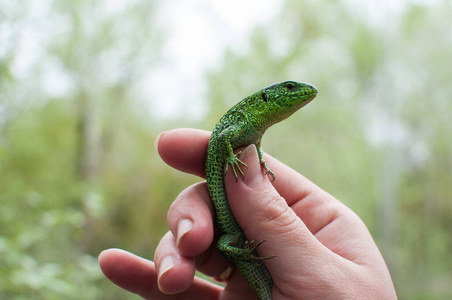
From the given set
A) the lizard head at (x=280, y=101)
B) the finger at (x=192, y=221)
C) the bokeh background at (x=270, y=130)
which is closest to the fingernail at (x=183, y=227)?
the finger at (x=192, y=221)

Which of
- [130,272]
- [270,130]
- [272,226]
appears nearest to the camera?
[272,226]

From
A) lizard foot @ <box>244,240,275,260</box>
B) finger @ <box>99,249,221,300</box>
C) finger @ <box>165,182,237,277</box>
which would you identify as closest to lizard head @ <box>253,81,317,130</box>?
finger @ <box>165,182,237,277</box>

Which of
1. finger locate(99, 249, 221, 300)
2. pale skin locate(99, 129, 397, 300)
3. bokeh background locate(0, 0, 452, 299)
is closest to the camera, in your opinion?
pale skin locate(99, 129, 397, 300)

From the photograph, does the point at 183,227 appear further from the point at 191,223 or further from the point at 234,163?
the point at 234,163

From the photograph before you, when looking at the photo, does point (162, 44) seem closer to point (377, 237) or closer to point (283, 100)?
point (283, 100)

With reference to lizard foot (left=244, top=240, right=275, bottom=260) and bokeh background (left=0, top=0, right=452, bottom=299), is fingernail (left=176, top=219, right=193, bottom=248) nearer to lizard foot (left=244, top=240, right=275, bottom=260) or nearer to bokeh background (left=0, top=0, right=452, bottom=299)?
lizard foot (left=244, top=240, right=275, bottom=260)

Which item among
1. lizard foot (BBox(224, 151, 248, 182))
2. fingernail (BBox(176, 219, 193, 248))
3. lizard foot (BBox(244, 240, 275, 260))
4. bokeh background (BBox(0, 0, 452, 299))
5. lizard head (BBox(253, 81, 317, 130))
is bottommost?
lizard foot (BBox(244, 240, 275, 260))

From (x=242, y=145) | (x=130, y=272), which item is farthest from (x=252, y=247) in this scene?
(x=130, y=272)
